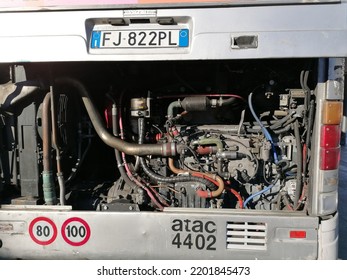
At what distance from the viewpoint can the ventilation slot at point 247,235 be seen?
226 centimetres

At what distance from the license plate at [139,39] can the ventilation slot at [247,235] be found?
1270 mm

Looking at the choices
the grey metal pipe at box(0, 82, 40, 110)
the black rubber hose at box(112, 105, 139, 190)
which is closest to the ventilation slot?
the black rubber hose at box(112, 105, 139, 190)

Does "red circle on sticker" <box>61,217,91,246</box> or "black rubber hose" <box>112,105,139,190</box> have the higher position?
"black rubber hose" <box>112,105,139,190</box>

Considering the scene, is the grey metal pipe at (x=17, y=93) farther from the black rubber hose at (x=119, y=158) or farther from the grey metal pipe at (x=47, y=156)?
the black rubber hose at (x=119, y=158)

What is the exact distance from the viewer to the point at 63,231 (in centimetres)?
235

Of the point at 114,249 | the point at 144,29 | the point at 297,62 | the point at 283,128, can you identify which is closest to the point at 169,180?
the point at 114,249

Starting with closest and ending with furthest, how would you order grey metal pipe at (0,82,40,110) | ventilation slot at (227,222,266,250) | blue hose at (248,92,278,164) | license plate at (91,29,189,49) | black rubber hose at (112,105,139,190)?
1. license plate at (91,29,189,49)
2. ventilation slot at (227,222,266,250)
3. grey metal pipe at (0,82,40,110)
4. blue hose at (248,92,278,164)
5. black rubber hose at (112,105,139,190)

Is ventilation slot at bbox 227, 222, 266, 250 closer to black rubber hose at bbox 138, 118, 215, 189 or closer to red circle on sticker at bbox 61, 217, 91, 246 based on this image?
black rubber hose at bbox 138, 118, 215, 189

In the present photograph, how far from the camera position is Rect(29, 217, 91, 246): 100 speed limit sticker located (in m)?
2.34

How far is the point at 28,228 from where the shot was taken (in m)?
2.35

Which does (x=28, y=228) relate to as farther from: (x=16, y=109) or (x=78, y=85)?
(x=78, y=85)

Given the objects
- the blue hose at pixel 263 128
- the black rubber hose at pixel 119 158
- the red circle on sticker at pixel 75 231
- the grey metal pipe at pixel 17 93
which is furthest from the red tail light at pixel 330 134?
the grey metal pipe at pixel 17 93

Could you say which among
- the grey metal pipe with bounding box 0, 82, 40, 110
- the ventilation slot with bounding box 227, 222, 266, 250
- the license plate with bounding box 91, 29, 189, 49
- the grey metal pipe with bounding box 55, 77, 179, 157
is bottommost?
the ventilation slot with bounding box 227, 222, 266, 250

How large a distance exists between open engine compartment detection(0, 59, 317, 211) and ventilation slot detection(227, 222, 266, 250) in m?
0.33
